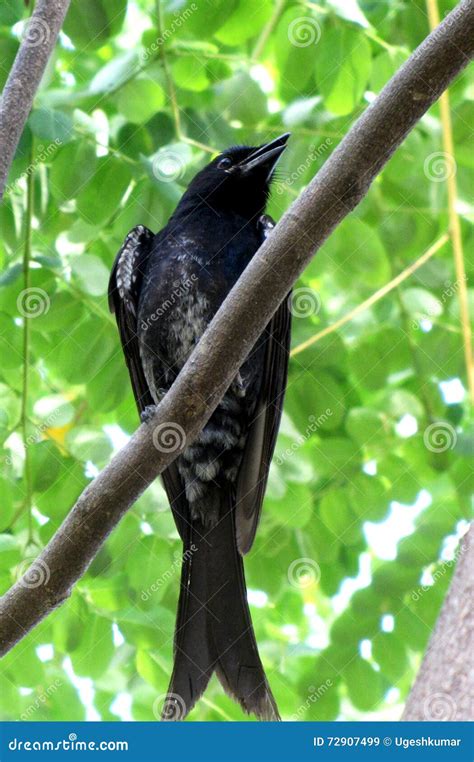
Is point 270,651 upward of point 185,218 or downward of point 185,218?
downward

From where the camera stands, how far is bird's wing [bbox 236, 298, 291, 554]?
2.77 m

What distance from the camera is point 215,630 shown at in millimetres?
2615

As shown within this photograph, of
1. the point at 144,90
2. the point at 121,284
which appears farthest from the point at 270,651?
the point at 144,90

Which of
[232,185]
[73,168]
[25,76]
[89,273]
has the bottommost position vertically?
[25,76]

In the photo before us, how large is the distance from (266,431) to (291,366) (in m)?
0.35

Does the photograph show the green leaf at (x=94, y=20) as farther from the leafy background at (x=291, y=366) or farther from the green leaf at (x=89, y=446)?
the green leaf at (x=89, y=446)

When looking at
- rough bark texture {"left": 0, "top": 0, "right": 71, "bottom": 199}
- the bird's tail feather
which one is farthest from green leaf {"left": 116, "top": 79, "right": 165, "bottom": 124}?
the bird's tail feather

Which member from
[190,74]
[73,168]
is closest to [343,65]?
[190,74]

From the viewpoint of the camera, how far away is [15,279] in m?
2.57

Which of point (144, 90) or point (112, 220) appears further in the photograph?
point (112, 220)

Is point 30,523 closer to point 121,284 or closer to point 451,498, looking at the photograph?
point 121,284

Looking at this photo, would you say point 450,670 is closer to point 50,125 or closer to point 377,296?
point 377,296
